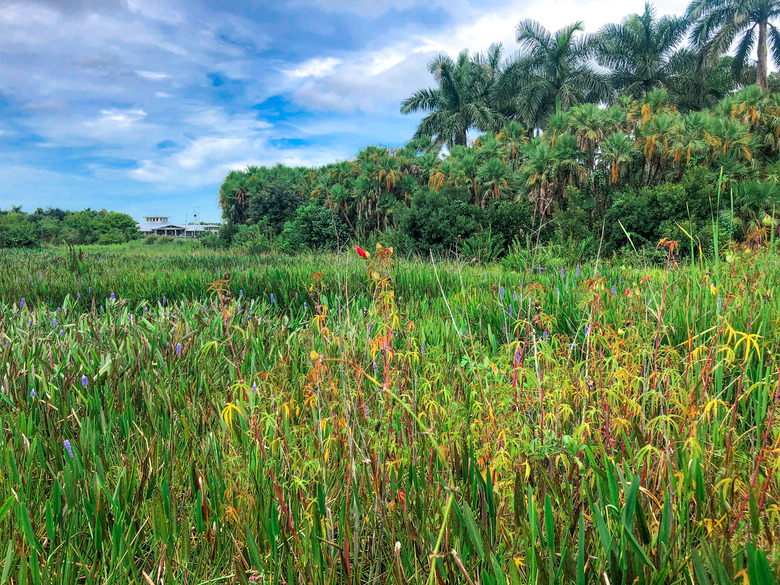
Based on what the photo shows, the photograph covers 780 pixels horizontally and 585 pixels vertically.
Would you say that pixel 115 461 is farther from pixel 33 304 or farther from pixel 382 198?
pixel 382 198

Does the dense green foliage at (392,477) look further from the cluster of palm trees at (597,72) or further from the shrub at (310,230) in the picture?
the cluster of palm trees at (597,72)

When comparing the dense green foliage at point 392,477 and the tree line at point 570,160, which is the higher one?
the tree line at point 570,160

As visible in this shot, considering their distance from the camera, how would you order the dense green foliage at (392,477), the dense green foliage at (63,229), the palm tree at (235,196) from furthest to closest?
the palm tree at (235,196) → the dense green foliage at (63,229) → the dense green foliage at (392,477)

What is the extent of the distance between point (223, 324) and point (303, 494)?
2.49 meters

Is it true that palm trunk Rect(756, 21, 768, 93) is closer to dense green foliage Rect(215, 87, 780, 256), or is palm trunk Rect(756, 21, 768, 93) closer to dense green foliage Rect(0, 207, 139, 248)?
dense green foliage Rect(215, 87, 780, 256)

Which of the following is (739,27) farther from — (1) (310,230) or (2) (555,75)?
(1) (310,230)

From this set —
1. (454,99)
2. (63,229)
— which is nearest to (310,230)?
(454,99)

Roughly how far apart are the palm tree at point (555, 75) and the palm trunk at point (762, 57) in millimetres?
8970

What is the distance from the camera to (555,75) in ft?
120

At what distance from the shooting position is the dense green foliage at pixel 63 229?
34.3m

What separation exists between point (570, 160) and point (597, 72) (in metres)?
22.4

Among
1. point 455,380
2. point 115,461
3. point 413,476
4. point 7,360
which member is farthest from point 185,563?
point 7,360

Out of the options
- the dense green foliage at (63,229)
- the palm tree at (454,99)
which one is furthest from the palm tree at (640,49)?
the dense green foliage at (63,229)

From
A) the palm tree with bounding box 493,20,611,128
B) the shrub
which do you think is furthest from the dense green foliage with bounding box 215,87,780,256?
the palm tree with bounding box 493,20,611,128
